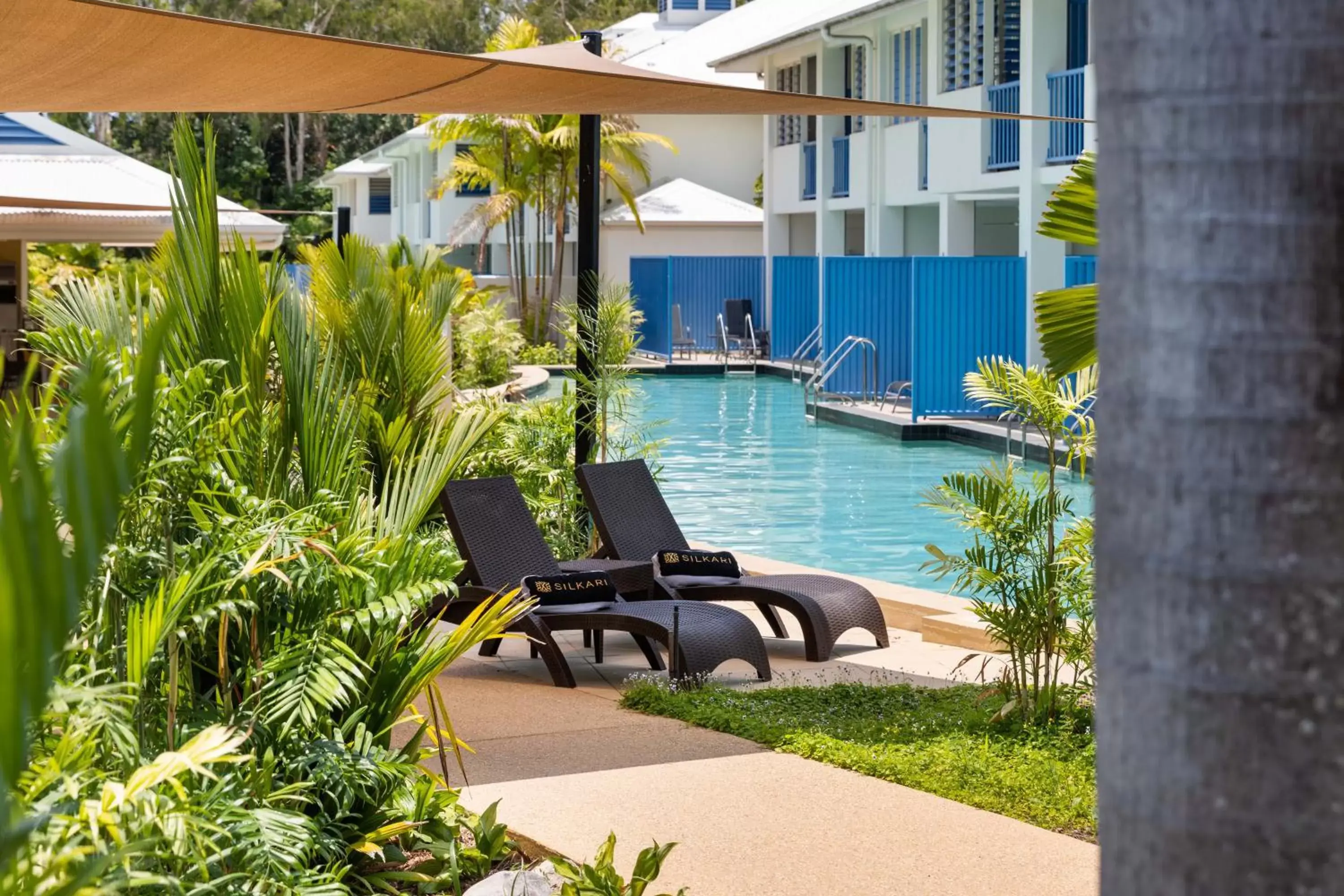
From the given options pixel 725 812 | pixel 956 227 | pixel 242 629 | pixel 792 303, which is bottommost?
pixel 725 812

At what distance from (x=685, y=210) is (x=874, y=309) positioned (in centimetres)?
1364

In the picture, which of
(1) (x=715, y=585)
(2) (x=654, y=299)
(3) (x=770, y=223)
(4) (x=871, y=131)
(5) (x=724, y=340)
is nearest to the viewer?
(1) (x=715, y=585)

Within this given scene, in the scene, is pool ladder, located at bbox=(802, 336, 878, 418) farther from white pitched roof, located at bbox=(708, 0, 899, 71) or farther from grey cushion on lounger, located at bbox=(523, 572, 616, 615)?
grey cushion on lounger, located at bbox=(523, 572, 616, 615)

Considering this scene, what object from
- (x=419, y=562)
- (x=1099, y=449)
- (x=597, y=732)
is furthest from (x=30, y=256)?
(x=1099, y=449)

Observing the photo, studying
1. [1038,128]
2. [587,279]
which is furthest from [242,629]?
[1038,128]

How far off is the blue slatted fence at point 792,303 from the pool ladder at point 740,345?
49 centimetres

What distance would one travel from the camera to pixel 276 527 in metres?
3.99

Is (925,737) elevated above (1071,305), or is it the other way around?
(1071,305)

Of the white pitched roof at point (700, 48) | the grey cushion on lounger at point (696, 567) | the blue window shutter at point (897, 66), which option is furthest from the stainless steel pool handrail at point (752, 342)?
the grey cushion on lounger at point (696, 567)

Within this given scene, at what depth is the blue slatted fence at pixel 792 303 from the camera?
30.0m

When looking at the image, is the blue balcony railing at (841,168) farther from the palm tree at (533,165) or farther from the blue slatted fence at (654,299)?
the palm tree at (533,165)

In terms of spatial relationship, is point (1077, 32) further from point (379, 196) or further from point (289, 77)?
point (379, 196)

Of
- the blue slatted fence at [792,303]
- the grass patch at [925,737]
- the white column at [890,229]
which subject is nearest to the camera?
the grass patch at [925,737]

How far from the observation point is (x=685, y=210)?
37.2 metres
